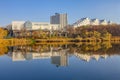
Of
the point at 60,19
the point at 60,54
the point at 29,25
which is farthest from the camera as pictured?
the point at 60,19

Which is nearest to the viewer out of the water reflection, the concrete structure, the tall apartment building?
the water reflection

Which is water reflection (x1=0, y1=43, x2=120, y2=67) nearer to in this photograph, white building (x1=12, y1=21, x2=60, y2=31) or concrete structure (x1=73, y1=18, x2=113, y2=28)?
white building (x1=12, y1=21, x2=60, y2=31)

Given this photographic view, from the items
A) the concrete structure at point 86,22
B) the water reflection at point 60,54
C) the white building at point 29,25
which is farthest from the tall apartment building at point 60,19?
the water reflection at point 60,54

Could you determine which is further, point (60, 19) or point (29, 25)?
point (60, 19)

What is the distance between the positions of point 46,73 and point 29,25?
33195mm

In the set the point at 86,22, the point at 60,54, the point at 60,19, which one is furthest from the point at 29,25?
the point at 60,54

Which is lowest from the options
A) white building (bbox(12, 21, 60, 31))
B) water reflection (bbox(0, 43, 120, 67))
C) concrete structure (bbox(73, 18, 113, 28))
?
water reflection (bbox(0, 43, 120, 67))

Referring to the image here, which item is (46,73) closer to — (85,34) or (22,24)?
(85,34)

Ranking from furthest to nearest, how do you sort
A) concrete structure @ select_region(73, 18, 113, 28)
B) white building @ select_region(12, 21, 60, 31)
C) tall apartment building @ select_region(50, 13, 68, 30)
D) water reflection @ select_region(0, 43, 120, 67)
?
tall apartment building @ select_region(50, 13, 68, 30), concrete structure @ select_region(73, 18, 113, 28), white building @ select_region(12, 21, 60, 31), water reflection @ select_region(0, 43, 120, 67)

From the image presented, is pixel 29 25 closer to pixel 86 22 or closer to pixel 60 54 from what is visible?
pixel 86 22

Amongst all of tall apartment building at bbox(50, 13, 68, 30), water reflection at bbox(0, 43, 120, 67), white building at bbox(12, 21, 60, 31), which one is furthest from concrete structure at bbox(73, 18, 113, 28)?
water reflection at bbox(0, 43, 120, 67)

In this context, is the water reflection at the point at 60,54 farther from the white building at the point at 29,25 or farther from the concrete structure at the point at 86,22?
the concrete structure at the point at 86,22

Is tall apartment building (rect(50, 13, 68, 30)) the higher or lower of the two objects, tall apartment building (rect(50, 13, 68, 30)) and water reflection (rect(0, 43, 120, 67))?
the higher

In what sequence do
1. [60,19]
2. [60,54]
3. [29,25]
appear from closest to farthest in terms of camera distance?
[60,54]
[29,25]
[60,19]
